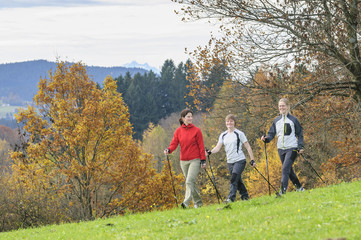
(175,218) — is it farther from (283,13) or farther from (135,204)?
(135,204)

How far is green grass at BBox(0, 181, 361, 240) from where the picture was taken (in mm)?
6605

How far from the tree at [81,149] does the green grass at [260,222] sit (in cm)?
1552

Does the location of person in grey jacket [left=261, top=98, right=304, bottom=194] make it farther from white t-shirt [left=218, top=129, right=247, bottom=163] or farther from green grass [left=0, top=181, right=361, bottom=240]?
white t-shirt [left=218, top=129, right=247, bottom=163]

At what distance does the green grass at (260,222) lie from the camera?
21.7 ft

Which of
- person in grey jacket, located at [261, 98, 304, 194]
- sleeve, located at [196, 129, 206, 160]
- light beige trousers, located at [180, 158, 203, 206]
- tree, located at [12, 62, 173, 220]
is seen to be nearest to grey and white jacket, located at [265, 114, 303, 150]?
person in grey jacket, located at [261, 98, 304, 194]

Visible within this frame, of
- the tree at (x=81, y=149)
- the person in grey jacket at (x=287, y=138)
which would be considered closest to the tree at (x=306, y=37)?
the person in grey jacket at (x=287, y=138)

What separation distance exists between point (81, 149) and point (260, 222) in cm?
2040

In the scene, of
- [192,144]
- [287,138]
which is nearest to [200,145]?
[192,144]

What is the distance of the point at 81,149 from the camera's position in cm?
2656

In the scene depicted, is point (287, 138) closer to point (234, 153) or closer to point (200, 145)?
point (234, 153)

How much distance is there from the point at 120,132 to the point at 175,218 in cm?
1844

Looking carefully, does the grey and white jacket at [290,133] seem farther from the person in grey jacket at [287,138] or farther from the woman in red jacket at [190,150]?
the woman in red jacket at [190,150]

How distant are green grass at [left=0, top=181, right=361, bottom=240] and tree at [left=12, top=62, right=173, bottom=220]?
50.9 feet

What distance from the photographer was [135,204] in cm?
2770
